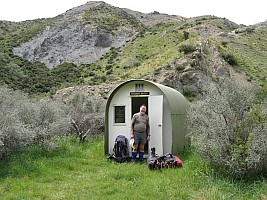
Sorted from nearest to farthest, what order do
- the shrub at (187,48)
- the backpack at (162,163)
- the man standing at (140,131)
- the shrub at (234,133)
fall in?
the shrub at (234,133)
the backpack at (162,163)
the man standing at (140,131)
the shrub at (187,48)

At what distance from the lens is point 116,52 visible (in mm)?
51312

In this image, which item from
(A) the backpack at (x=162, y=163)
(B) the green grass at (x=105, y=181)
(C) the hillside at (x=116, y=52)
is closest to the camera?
(B) the green grass at (x=105, y=181)

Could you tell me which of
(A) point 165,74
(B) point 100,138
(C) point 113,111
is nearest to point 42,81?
(A) point 165,74

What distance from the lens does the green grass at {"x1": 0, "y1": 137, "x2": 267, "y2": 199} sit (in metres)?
6.95

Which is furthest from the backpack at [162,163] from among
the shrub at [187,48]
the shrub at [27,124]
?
the shrub at [187,48]

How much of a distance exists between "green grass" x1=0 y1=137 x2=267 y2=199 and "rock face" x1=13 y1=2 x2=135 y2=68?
41.6 metres

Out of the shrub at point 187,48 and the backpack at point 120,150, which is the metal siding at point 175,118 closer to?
the backpack at point 120,150

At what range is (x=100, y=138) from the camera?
15867 millimetres

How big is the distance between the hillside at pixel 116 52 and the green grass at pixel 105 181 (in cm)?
1860

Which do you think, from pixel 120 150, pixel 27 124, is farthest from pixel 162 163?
pixel 27 124

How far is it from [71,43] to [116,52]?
394 inches

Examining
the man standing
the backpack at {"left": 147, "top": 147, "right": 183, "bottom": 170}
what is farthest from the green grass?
the man standing

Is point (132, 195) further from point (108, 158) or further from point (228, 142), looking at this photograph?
point (108, 158)

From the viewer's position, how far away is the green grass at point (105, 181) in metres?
6.95
